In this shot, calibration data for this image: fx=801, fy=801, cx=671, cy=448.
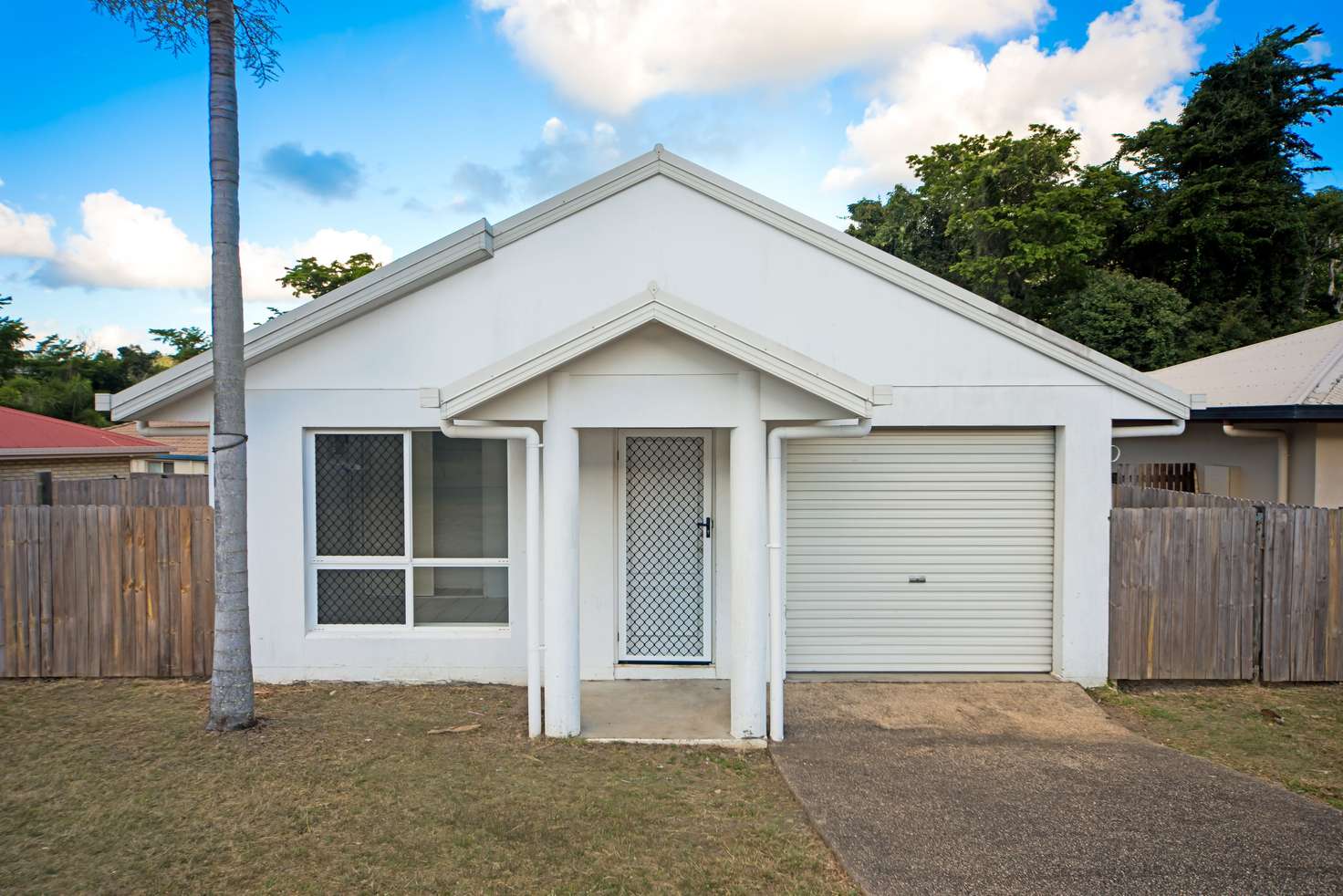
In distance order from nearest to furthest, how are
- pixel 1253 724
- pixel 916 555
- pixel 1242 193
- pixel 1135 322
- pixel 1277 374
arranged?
1. pixel 1253 724
2. pixel 916 555
3. pixel 1277 374
4. pixel 1135 322
5. pixel 1242 193

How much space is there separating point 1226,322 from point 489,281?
25.8 meters

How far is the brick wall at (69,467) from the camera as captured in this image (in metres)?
16.0

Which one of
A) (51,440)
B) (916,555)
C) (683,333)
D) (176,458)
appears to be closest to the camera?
(683,333)

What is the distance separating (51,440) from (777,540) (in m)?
18.1

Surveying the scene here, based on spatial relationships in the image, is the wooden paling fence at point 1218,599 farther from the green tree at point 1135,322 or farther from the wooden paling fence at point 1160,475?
the green tree at point 1135,322

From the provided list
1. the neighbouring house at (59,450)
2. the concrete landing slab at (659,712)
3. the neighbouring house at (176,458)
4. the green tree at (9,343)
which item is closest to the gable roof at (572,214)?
the concrete landing slab at (659,712)

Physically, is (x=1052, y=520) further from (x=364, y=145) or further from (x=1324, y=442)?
(x=364, y=145)

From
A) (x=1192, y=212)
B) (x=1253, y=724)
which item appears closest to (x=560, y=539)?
(x=1253, y=724)

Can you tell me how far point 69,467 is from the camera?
57.9 ft

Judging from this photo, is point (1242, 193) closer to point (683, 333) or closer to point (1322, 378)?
point (1322, 378)

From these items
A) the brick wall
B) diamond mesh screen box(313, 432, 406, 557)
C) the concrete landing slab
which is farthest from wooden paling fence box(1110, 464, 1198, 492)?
the brick wall

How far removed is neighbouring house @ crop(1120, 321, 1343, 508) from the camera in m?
8.83

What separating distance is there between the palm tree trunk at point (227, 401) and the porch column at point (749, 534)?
143 inches

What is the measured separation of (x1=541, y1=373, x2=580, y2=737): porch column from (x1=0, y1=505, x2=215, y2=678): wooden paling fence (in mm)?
3693
